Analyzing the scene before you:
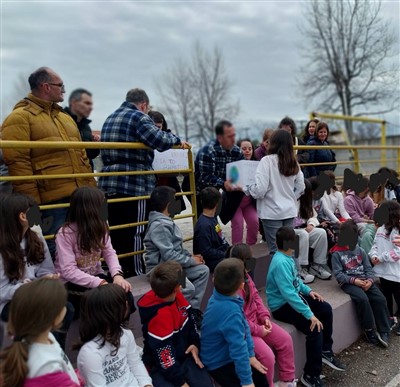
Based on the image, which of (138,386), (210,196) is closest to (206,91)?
(210,196)

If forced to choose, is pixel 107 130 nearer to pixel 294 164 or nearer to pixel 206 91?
pixel 294 164

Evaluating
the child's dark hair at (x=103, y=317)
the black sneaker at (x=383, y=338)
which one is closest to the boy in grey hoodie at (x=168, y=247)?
the child's dark hair at (x=103, y=317)

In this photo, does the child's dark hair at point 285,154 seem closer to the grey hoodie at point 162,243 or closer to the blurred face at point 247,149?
the blurred face at point 247,149

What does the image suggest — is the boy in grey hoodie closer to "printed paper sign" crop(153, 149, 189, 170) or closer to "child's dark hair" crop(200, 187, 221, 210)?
"child's dark hair" crop(200, 187, 221, 210)

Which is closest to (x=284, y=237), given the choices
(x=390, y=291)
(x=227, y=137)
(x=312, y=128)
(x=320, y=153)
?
(x=227, y=137)

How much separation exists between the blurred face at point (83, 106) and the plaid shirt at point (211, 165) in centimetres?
123

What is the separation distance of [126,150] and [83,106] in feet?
2.27

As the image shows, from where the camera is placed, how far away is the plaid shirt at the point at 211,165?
14.0ft

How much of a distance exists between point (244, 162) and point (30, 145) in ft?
7.34

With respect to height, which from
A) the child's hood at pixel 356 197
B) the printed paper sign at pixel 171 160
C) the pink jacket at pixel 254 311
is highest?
the printed paper sign at pixel 171 160

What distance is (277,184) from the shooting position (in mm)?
3984

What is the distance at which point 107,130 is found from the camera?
3602 millimetres

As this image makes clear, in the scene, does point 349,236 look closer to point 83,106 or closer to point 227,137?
point 227,137

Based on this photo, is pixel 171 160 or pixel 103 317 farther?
pixel 171 160
